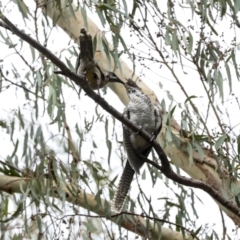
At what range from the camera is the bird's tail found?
10.1ft

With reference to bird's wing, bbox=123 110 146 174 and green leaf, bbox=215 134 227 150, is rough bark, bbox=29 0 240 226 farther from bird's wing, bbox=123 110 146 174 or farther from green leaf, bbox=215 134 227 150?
green leaf, bbox=215 134 227 150

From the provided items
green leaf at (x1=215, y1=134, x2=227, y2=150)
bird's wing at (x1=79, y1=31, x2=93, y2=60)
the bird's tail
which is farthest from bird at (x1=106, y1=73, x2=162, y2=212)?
bird's wing at (x1=79, y1=31, x2=93, y2=60)

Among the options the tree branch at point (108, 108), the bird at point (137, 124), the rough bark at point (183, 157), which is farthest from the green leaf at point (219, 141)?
the bird at point (137, 124)

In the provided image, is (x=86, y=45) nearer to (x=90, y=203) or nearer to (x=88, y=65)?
(x=88, y=65)

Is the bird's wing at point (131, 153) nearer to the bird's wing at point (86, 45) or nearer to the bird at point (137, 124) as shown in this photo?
the bird at point (137, 124)

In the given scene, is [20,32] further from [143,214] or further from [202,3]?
[143,214]

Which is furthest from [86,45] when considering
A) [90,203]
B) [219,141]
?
[90,203]

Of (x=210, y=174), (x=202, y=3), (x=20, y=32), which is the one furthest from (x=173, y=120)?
(x=20, y=32)

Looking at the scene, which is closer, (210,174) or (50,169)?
(50,169)

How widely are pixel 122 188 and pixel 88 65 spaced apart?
0.74 m

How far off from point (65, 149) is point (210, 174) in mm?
685

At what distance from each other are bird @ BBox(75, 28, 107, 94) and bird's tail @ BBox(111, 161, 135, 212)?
611mm

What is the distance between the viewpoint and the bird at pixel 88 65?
8.28ft

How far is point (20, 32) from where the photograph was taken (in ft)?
7.11
